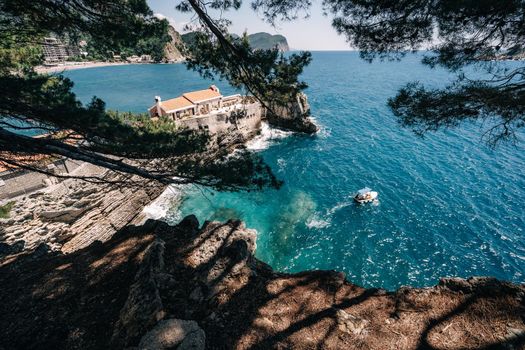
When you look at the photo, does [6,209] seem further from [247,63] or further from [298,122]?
[298,122]

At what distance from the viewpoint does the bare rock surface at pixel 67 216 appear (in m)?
15.3

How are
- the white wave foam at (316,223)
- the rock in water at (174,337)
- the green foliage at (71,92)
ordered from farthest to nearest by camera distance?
the white wave foam at (316,223)
the green foliage at (71,92)
the rock in water at (174,337)

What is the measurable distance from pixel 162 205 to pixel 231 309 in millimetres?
17557

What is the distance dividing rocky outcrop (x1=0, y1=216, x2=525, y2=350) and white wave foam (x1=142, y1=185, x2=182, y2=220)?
12.6 m

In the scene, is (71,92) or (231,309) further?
(71,92)

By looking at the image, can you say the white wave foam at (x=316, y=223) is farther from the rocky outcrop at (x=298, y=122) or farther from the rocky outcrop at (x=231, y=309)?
the rocky outcrop at (x=298, y=122)

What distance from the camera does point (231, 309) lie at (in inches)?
257

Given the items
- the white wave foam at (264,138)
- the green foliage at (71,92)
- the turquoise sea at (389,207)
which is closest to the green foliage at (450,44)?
the green foliage at (71,92)

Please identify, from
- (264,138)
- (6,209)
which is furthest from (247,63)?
(264,138)

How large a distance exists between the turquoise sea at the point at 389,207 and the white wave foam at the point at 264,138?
0.38 meters

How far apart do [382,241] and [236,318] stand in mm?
14979

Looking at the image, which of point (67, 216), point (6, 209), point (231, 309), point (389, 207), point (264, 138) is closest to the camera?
point (231, 309)

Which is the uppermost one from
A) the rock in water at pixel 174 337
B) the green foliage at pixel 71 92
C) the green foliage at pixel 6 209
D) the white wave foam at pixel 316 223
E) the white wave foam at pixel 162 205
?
the green foliage at pixel 71 92

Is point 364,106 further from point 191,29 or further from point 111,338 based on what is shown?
point 111,338
